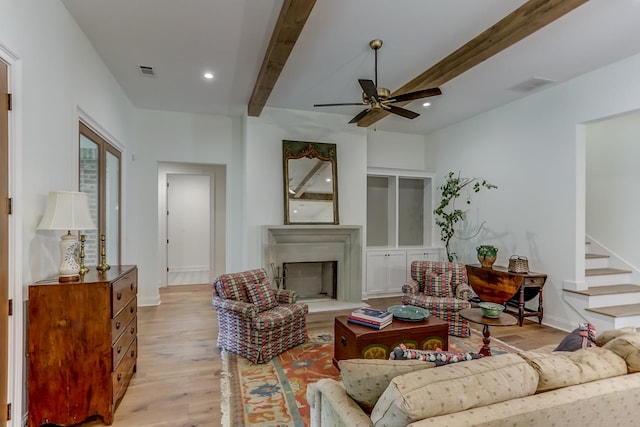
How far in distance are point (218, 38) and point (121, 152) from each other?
2424 mm

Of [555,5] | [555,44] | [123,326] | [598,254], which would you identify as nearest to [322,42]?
[555,5]

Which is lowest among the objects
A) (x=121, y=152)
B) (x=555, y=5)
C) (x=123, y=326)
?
→ (x=123, y=326)

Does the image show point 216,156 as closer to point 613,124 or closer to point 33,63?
point 33,63

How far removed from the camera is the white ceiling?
2.74 m

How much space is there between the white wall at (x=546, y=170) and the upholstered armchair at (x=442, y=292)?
45.0 inches

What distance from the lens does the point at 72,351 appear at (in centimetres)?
218

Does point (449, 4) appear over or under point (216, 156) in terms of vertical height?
over

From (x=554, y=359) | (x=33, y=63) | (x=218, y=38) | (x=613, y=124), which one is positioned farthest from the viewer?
(x=613, y=124)

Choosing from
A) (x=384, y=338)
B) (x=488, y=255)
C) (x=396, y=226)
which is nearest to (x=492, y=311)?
(x=384, y=338)

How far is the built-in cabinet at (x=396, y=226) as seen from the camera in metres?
6.01

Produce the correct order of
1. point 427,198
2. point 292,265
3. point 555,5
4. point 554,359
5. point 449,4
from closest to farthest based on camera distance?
point 554,359, point 555,5, point 449,4, point 292,265, point 427,198

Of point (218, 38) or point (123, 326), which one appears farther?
point (218, 38)

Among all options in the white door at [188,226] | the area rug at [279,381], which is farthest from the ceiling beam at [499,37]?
the white door at [188,226]

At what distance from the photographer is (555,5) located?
250cm
